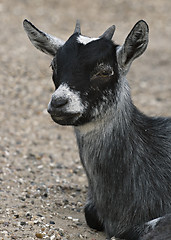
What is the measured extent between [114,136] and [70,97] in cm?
88

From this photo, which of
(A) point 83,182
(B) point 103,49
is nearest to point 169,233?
(B) point 103,49

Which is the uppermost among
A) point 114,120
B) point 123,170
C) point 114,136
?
point 114,120

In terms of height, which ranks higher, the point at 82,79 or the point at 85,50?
the point at 85,50

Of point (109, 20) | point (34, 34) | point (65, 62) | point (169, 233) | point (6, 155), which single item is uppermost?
point (109, 20)

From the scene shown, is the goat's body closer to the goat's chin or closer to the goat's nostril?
the goat's chin

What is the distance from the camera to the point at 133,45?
5613 mm

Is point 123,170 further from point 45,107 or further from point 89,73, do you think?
point 45,107

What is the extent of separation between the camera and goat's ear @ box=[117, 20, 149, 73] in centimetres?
548

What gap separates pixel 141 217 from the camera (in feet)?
19.0

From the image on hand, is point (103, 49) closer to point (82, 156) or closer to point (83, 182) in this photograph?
point (82, 156)

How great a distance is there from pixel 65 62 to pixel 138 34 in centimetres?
92

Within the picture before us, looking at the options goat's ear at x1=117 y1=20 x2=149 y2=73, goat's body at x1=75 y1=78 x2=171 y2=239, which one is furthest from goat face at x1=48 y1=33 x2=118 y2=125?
goat's body at x1=75 y1=78 x2=171 y2=239

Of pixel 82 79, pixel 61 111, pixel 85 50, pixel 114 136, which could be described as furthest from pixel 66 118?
pixel 85 50

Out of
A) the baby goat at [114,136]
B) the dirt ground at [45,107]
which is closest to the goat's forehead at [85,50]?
the baby goat at [114,136]
